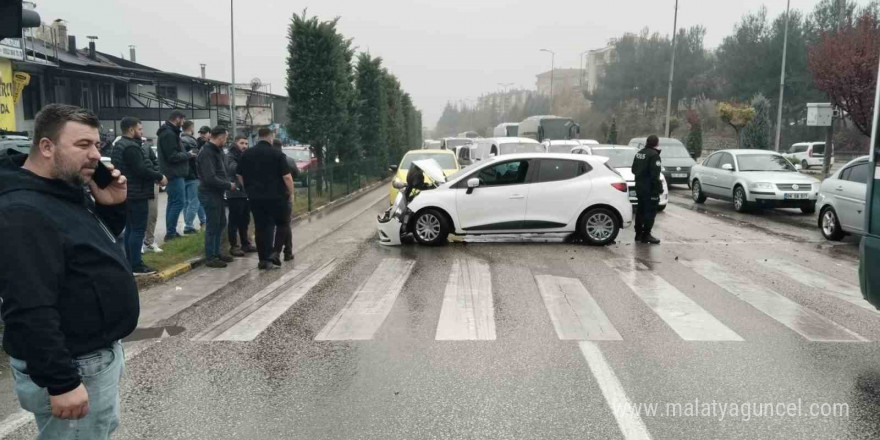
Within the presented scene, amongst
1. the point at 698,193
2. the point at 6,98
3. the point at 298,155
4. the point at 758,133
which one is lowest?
the point at 698,193

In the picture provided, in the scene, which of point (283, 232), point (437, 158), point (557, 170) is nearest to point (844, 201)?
point (557, 170)

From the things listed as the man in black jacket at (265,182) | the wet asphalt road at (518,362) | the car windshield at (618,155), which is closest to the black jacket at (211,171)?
the man in black jacket at (265,182)

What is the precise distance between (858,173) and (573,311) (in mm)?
8107

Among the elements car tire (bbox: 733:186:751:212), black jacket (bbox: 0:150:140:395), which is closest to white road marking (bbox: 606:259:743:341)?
A: black jacket (bbox: 0:150:140:395)

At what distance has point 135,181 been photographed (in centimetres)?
943

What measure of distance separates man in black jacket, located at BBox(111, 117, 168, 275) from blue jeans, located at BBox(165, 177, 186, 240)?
83.7 inches

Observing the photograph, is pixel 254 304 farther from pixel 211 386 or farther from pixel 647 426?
pixel 647 426

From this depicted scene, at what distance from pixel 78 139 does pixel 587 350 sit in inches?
172

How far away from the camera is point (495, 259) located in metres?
10.6

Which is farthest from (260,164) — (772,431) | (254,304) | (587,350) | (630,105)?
(630,105)

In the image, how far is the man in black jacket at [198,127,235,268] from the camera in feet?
33.1

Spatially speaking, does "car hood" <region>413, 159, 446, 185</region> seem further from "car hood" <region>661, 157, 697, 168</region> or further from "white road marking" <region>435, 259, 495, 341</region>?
"car hood" <region>661, 157, 697, 168</region>

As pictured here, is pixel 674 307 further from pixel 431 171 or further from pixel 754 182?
pixel 754 182

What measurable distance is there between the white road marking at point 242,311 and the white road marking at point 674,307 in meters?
4.28
